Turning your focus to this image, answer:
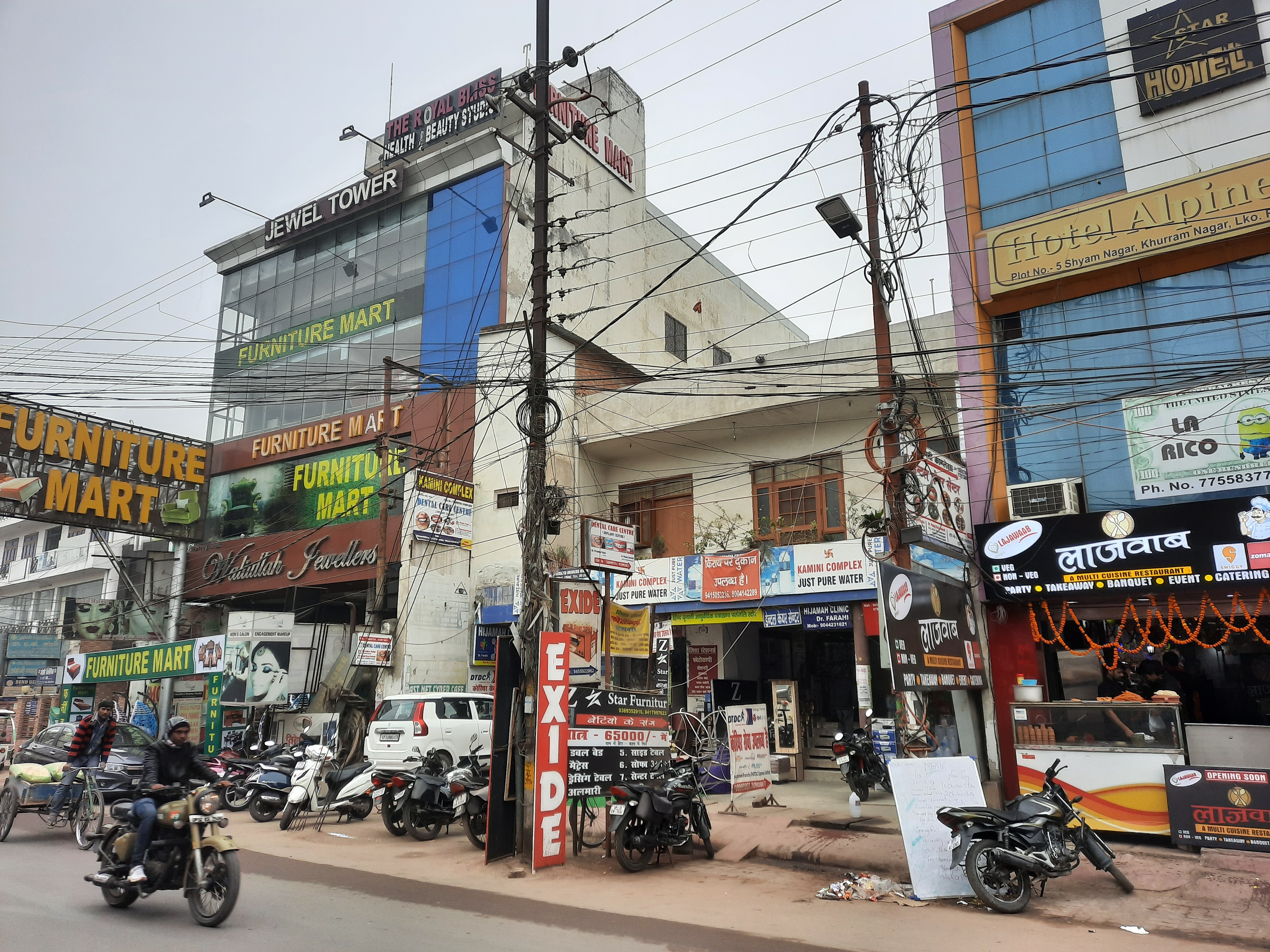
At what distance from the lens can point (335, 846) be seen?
37.9 feet

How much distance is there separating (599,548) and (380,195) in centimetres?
2342

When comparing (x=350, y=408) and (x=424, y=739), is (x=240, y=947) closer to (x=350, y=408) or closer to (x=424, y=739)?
(x=424, y=739)

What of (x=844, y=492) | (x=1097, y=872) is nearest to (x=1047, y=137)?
(x=844, y=492)

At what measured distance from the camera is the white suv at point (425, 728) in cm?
1616

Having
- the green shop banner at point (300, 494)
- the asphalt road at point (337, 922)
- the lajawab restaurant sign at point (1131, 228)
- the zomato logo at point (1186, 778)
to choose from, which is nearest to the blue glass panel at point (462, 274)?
the green shop banner at point (300, 494)

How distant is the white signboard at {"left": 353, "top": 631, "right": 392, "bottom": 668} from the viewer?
1984cm

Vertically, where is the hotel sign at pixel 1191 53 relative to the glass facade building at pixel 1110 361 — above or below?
above

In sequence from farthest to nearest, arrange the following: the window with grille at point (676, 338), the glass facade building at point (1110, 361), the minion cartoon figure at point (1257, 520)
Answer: the window with grille at point (676, 338), the glass facade building at point (1110, 361), the minion cartoon figure at point (1257, 520)

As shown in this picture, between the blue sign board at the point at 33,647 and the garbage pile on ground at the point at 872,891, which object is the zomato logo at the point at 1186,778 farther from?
the blue sign board at the point at 33,647

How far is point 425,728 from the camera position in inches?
639

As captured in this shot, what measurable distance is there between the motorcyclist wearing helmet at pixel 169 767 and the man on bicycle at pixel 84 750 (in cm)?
456

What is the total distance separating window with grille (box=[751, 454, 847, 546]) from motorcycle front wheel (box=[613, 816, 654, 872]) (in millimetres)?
10428

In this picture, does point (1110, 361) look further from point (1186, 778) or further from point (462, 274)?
point (462, 274)

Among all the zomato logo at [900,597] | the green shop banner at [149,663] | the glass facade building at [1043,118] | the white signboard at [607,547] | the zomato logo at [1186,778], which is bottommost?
the zomato logo at [1186,778]
